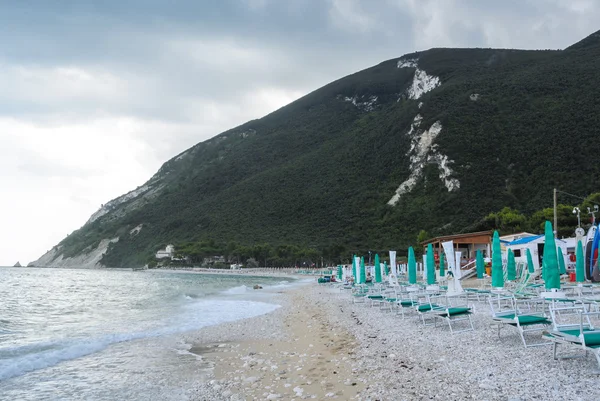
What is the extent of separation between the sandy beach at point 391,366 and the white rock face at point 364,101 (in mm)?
125211

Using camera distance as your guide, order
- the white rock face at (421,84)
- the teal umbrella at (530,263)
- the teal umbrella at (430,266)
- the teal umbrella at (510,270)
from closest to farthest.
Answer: the teal umbrella at (430,266)
the teal umbrella at (510,270)
the teal umbrella at (530,263)
the white rock face at (421,84)

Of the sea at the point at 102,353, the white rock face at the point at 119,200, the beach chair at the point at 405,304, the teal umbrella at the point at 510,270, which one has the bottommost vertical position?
the sea at the point at 102,353

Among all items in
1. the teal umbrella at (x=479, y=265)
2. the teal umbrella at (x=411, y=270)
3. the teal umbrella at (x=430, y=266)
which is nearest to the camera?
the teal umbrella at (x=430, y=266)

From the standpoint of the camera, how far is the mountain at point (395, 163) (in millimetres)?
65938

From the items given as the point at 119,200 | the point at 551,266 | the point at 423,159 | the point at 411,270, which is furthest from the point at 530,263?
the point at 119,200

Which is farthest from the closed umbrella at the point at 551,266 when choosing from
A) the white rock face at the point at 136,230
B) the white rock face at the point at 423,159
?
the white rock face at the point at 136,230

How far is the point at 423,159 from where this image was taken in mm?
79812

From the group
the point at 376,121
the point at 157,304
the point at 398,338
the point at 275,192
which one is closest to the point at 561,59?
the point at 376,121

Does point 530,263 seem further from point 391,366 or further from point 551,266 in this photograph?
point 391,366

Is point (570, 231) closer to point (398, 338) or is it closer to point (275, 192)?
point (398, 338)

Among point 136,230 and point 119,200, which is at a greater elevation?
point 119,200

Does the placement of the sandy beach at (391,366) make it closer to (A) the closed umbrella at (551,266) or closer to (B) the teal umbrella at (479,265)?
(A) the closed umbrella at (551,266)

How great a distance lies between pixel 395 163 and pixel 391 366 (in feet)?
263

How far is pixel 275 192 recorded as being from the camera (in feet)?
304
